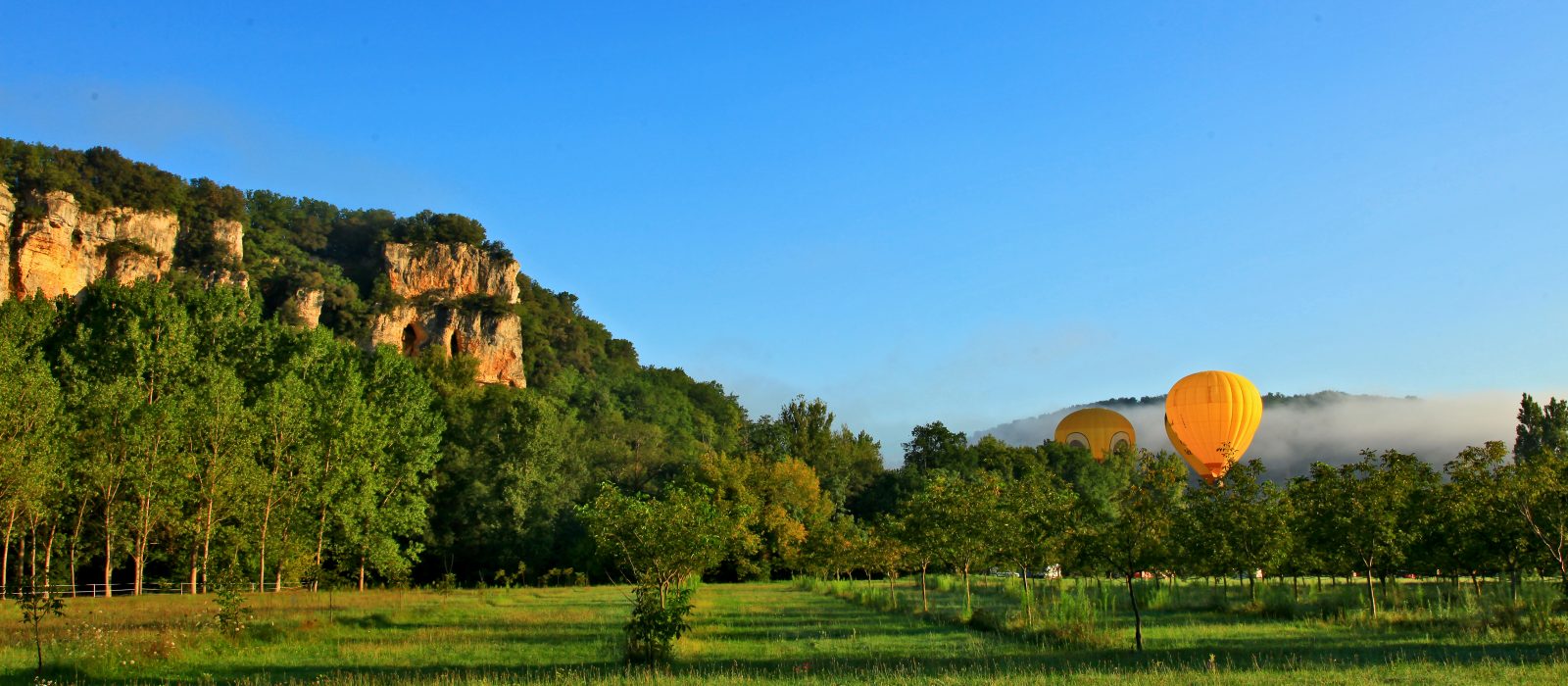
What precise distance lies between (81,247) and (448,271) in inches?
1533

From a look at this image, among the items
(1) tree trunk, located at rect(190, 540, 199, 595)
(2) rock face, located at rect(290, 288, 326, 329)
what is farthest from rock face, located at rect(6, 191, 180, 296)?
(1) tree trunk, located at rect(190, 540, 199, 595)

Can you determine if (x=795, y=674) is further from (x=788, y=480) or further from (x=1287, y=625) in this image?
(x=788, y=480)

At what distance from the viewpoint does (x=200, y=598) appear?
39.1 meters

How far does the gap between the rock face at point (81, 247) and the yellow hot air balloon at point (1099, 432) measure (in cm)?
9110

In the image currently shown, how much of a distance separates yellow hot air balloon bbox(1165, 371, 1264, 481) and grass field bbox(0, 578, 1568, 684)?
33.8 meters

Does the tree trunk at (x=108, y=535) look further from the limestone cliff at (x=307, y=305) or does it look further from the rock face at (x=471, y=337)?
the rock face at (x=471, y=337)

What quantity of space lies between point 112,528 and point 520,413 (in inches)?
1023

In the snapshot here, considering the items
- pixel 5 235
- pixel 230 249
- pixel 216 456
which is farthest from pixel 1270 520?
pixel 230 249

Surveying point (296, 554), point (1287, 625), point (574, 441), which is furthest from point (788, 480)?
point (1287, 625)

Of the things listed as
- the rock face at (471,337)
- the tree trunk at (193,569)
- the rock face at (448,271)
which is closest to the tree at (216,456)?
the tree trunk at (193,569)

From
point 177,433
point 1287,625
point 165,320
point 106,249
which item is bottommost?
point 1287,625

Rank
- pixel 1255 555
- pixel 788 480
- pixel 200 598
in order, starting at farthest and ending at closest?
pixel 788 480, pixel 200 598, pixel 1255 555

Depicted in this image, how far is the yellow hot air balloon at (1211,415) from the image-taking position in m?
68.8

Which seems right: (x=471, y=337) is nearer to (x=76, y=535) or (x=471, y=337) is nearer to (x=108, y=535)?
(x=76, y=535)
